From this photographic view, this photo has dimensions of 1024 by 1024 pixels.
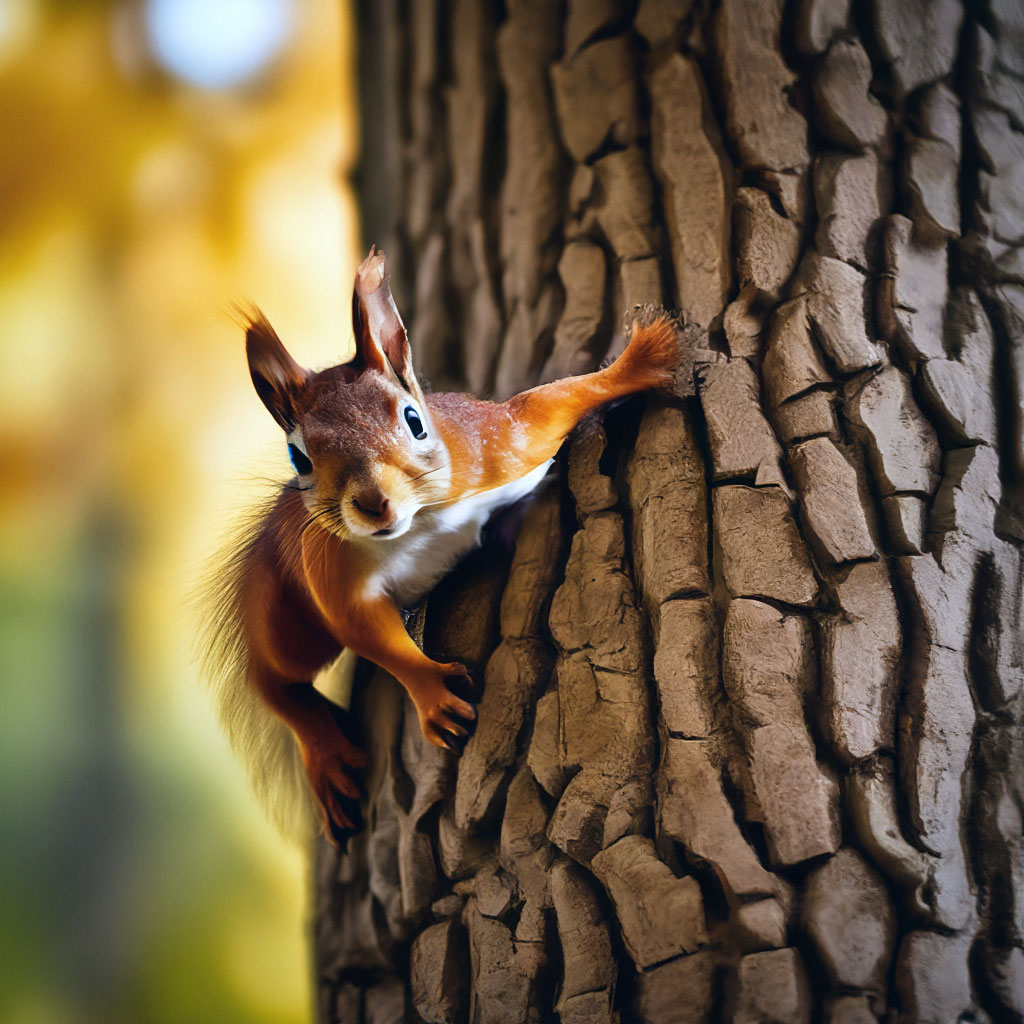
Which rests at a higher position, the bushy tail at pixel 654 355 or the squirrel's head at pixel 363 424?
the bushy tail at pixel 654 355

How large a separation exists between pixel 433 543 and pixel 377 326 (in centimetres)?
16

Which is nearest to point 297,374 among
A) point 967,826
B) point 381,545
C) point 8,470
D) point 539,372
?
point 381,545

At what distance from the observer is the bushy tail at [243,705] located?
0.62m

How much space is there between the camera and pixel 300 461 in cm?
50

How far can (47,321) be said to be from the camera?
1.31 meters

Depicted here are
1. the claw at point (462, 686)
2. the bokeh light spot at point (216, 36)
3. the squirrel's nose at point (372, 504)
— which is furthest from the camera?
the bokeh light spot at point (216, 36)

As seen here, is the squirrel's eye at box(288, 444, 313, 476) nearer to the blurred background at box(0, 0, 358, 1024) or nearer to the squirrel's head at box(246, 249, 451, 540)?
the squirrel's head at box(246, 249, 451, 540)

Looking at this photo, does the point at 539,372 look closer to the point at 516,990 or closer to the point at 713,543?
the point at 713,543

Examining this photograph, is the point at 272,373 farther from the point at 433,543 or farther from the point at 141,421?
the point at 141,421

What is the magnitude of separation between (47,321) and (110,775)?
29.3 inches

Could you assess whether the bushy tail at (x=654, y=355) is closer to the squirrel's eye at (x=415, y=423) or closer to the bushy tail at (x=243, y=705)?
the squirrel's eye at (x=415, y=423)

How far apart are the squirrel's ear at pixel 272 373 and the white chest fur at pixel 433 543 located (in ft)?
0.35

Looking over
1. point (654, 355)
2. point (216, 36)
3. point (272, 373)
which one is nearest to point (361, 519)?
point (272, 373)

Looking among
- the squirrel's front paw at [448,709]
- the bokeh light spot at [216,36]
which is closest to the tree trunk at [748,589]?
the squirrel's front paw at [448,709]
